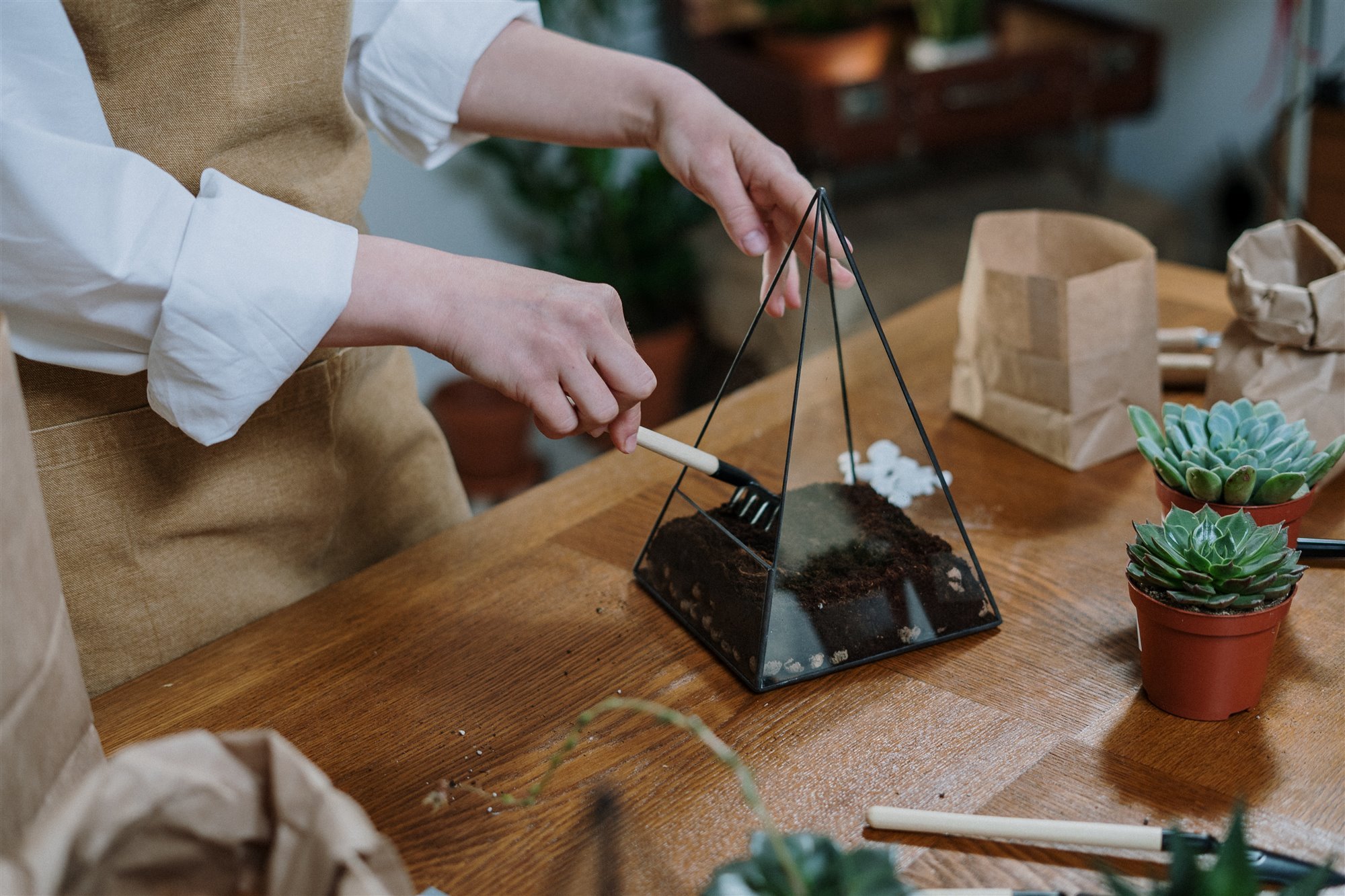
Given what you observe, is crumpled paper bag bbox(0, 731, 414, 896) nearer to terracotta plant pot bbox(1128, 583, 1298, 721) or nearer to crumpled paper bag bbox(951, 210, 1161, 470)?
terracotta plant pot bbox(1128, 583, 1298, 721)

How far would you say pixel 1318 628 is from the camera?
2.56 ft

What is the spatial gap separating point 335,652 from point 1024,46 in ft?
8.04

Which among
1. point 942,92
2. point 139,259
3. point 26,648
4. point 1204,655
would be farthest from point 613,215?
point 26,648

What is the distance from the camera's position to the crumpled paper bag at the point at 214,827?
0.43 metres

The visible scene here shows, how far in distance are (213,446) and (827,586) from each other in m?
0.50

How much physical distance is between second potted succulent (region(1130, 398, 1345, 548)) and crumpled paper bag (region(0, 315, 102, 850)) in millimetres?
685

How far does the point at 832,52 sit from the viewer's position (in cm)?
254

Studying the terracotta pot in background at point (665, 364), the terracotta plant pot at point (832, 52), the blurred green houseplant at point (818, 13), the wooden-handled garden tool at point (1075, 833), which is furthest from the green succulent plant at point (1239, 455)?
the blurred green houseplant at point (818, 13)

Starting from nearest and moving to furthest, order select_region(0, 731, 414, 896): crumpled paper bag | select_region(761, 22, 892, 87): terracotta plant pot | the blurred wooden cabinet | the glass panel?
select_region(0, 731, 414, 896): crumpled paper bag, the glass panel, the blurred wooden cabinet, select_region(761, 22, 892, 87): terracotta plant pot

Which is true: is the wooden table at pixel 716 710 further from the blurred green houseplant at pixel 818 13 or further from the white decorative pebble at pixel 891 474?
the blurred green houseplant at pixel 818 13

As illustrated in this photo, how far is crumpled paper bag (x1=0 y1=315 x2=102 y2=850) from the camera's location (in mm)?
481

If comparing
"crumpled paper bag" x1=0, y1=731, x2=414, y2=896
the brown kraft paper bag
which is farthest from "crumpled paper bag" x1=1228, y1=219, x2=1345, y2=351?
"crumpled paper bag" x1=0, y1=731, x2=414, y2=896

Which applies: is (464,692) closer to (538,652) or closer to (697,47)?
(538,652)

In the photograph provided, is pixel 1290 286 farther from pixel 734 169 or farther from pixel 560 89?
pixel 560 89
